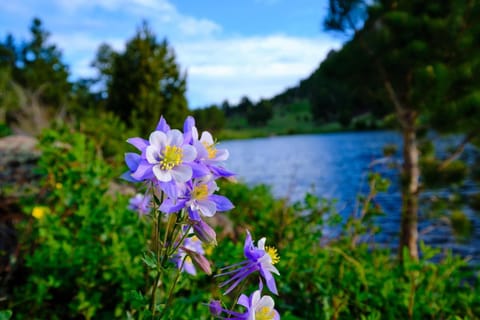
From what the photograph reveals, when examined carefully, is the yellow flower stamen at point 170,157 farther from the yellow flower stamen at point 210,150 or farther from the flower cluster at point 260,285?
the flower cluster at point 260,285

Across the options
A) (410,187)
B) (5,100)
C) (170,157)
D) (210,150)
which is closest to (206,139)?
(210,150)

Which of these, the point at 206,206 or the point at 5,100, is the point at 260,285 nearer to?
the point at 206,206

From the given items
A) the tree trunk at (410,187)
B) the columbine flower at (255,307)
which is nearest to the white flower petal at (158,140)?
the columbine flower at (255,307)

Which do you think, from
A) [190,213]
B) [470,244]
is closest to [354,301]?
[190,213]

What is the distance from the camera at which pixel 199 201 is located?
83 centimetres

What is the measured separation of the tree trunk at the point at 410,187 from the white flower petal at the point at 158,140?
4945 millimetres

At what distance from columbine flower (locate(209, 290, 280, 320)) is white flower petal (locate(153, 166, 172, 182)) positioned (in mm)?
272

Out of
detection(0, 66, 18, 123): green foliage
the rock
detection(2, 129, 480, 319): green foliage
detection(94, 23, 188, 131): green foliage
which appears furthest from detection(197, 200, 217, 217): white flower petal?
detection(0, 66, 18, 123): green foliage

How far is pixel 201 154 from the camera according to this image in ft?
2.77

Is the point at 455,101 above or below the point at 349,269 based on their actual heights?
above

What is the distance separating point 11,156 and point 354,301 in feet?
13.0

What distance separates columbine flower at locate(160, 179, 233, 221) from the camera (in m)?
0.81

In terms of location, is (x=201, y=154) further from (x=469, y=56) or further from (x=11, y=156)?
(x=469, y=56)

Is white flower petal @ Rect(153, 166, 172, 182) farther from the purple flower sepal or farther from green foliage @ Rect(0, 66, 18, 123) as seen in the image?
green foliage @ Rect(0, 66, 18, 123)
